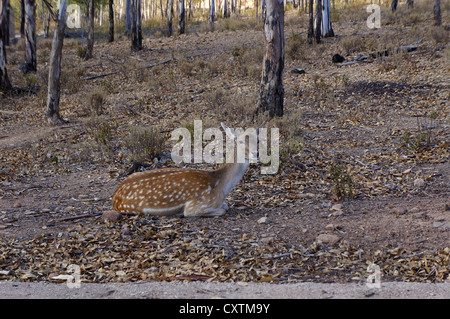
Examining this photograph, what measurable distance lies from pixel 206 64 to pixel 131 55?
7.36 m

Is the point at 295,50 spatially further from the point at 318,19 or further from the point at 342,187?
the point at 342,187

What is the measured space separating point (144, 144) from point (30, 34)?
14087mm

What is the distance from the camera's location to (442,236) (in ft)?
18.9

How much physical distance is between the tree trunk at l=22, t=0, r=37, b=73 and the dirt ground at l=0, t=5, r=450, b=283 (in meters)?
3.63

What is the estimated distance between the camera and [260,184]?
8359mm

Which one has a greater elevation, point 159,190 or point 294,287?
point 159,190

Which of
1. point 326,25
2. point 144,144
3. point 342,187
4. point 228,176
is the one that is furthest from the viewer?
point 326,25

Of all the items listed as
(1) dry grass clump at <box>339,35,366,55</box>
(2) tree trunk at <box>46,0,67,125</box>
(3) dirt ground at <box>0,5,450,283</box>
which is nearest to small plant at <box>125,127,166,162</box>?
(3) dirt ground at <box>0,5,450,283</box>

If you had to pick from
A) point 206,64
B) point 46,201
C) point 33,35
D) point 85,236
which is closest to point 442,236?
point 85,236

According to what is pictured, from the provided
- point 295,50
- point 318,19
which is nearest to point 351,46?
point 295,50

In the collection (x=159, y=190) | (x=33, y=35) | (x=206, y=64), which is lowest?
(x=159, y=190)

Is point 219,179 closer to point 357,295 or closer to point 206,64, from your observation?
point 357,295

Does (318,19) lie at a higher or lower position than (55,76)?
higher

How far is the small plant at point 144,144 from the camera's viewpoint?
379 inches
